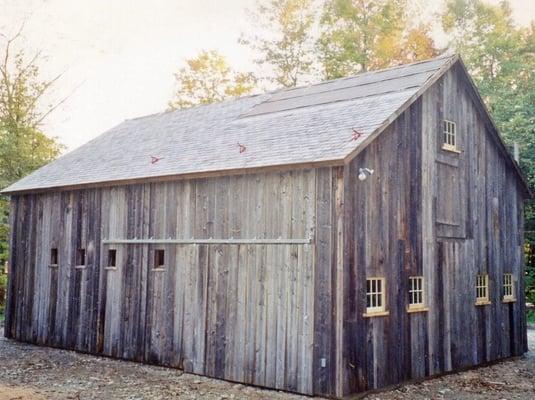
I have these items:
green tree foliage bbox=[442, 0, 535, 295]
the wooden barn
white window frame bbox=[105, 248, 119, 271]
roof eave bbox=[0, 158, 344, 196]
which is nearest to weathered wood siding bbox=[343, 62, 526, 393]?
the wooden barn

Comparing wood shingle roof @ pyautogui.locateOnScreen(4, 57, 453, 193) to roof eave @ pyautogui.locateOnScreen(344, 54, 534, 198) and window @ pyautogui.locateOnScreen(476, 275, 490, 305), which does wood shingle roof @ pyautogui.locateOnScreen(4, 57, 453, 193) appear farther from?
window @ pyautogui.locateOnScreen(476, 275, 490, 305)

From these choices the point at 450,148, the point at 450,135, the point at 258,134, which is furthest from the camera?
the point at 450,135

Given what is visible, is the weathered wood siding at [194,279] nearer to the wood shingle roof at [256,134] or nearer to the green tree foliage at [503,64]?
the wood shingle roof at [256,134]

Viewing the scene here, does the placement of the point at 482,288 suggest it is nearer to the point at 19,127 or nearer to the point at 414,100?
the point at 414,100

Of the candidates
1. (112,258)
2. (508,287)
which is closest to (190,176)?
(112,258)

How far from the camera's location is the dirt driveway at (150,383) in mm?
11633

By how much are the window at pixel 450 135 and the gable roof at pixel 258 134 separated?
48.9 inches

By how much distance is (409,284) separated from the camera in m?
13.2

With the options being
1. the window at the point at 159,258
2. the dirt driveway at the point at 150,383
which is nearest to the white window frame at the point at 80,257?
the dirt driveway at the point at 150,383

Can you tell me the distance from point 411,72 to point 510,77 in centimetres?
1799

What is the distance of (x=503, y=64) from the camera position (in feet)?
99.6

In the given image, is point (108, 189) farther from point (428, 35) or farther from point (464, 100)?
point (428, 35)

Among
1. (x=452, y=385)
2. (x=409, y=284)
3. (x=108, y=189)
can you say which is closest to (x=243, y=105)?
(x=108, y=189)

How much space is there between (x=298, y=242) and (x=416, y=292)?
119 inches
